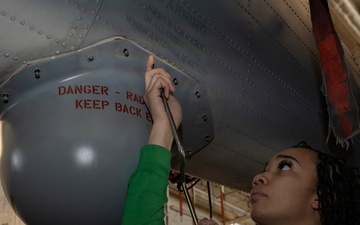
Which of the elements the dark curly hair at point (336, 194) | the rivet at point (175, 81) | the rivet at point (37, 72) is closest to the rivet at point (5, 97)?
the rivet at point (37, 72)

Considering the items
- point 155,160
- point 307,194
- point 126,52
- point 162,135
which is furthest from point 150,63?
point 307,194

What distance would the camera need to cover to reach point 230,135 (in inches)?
80.9

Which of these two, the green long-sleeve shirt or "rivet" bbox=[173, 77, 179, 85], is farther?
"rivet" bbox=[173, 77, 179, 85]

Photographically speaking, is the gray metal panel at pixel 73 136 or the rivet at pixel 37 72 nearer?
the gray metal panel at pixel 73 136

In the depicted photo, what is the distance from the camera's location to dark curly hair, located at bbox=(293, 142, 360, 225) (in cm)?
125

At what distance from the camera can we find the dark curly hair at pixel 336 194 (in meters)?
1.25

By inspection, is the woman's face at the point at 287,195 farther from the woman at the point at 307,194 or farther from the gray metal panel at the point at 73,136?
the gray metal panel at the point at 73,136

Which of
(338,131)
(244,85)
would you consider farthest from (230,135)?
(338,131)

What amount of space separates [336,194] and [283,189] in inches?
6.2

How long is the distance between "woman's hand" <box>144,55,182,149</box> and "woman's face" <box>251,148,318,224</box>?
1.03ft

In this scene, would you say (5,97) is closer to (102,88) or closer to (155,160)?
(102,88)

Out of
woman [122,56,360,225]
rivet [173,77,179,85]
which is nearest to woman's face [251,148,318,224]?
woman [122,56,360,225]

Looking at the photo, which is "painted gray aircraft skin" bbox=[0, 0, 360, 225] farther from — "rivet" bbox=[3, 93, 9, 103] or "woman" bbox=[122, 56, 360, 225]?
"woman" bbox=[122, 56, 360, 225]

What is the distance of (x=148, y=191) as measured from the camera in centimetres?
119
